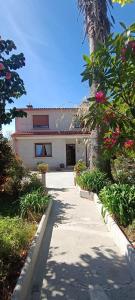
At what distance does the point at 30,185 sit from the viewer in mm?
12305

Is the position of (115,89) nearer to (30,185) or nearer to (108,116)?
(108,116)

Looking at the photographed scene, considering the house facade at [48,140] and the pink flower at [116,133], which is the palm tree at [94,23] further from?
the house facade at [48,140]

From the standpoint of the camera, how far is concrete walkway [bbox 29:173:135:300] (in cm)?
484

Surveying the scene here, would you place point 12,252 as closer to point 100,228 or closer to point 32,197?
point 100,228

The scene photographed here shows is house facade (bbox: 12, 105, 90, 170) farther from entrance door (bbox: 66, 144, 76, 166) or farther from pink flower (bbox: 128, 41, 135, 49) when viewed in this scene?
pink flower (bbox: 128, 41, 135, 49)

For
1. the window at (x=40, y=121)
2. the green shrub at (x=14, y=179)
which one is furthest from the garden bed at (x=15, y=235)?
the window at (x=40, y=121)

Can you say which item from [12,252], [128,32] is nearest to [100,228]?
[12,252]

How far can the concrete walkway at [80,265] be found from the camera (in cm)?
484

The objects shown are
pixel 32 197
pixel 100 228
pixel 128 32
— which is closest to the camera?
pixel 128 32

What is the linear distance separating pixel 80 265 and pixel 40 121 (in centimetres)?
2596

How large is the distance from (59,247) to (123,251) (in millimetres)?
1465

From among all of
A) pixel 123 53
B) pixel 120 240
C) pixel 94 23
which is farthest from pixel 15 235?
pixel 94 23

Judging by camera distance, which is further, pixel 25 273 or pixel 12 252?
pixel 12 252

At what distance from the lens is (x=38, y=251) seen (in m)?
6.62
